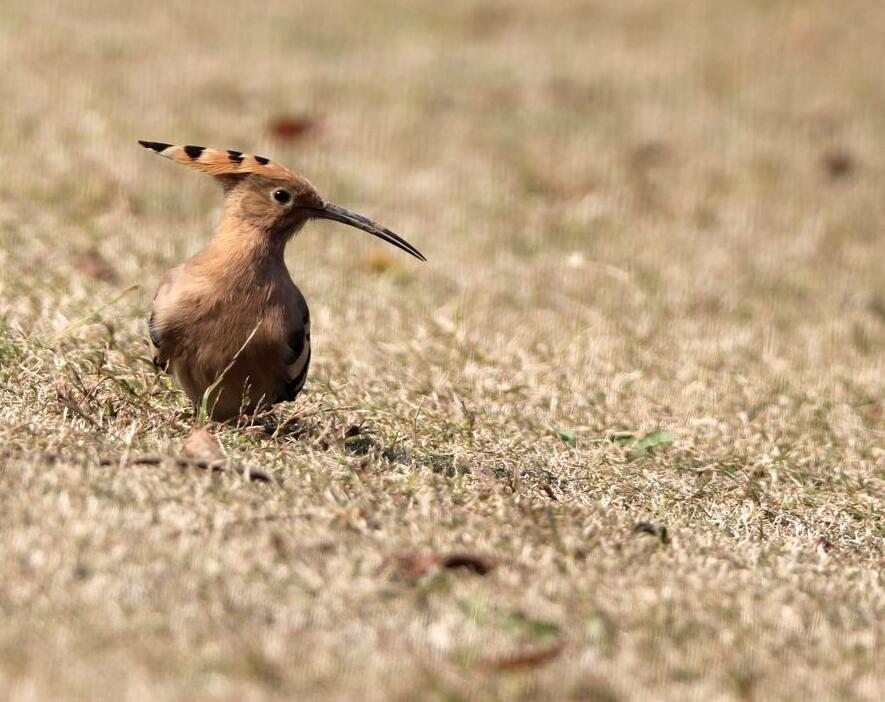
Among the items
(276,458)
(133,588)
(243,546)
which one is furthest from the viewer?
(276,458)

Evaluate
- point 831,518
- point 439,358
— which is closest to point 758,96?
point 439,358

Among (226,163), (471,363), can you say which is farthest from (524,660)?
(471,363)

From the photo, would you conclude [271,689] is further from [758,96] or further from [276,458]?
[758,96]

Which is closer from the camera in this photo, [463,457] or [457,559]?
[457,559]

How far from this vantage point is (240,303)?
Result: 156 inches

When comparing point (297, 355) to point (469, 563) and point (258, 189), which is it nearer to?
point (258, 189)

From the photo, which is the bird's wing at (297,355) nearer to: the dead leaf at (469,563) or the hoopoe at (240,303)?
the hoopoe at (240,303)

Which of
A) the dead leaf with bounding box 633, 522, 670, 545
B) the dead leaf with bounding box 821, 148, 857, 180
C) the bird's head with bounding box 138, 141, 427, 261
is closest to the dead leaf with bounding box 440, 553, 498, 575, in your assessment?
the dead leaf with bounding box 633, 522, 670, 545

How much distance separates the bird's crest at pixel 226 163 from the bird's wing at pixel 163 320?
32 cm

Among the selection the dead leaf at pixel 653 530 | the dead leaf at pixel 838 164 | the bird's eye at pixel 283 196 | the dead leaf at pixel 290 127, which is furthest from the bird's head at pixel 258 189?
the dead leaf at pixel 838 164

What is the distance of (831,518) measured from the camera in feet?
13.4

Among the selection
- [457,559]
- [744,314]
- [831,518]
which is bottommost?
[744,314]

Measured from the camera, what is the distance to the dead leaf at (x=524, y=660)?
2.58 m

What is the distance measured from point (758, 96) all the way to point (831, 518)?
5.76m
